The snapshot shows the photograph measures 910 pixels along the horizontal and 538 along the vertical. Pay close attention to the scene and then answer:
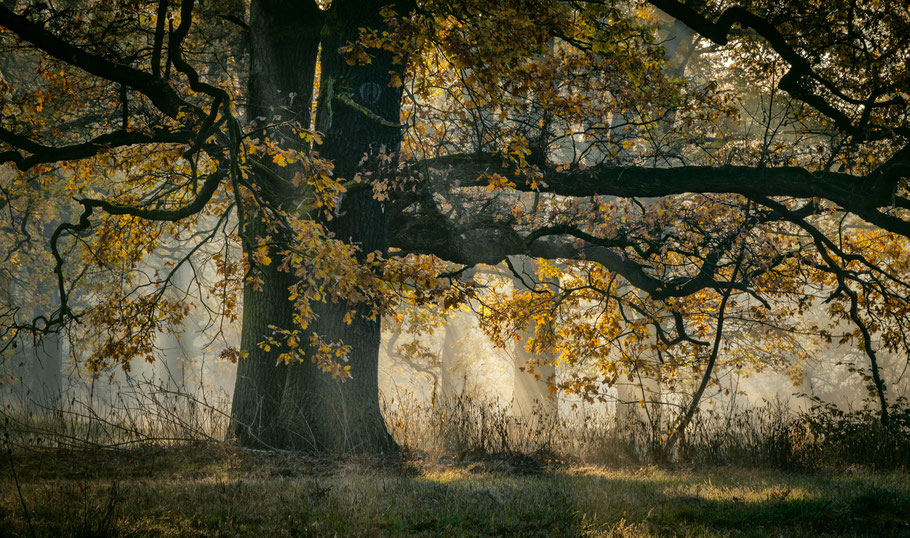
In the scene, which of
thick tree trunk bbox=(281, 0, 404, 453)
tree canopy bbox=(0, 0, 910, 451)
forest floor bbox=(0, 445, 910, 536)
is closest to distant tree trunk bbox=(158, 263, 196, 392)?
tree canopy bbox=(0, 0, 910, 451)

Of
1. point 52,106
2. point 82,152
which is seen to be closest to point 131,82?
point 82,152

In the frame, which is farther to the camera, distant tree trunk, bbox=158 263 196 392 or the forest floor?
distant tree trunk, bbox=158 263 196 392

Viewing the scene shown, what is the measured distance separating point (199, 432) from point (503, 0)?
255 inches

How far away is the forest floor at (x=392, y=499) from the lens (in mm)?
4730

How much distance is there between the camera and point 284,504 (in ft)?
17.5

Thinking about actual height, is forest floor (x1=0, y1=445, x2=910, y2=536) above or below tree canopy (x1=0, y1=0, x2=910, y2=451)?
below

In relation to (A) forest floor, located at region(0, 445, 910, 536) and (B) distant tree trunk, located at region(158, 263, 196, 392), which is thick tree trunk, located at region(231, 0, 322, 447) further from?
(B) distant tree trunk, located at region(158, 263, 196, 392)

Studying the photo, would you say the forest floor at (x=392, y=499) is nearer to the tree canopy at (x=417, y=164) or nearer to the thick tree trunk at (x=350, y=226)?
the thick tree trunk at (x=350, y=226)

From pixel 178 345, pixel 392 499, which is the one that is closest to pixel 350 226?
pixel 392 499

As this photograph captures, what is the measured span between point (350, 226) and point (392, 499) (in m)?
4.11

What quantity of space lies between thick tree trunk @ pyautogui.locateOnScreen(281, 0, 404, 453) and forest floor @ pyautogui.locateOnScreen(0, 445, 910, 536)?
0.60m

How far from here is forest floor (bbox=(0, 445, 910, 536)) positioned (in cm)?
473

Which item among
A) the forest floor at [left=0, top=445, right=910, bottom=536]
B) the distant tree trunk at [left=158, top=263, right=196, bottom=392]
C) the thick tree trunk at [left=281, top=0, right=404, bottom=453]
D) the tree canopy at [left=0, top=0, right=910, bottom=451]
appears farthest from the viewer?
the distant tree trunk at [left=158, top=263, right=196, bottom=392]

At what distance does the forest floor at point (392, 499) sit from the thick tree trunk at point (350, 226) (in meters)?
0.60
